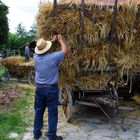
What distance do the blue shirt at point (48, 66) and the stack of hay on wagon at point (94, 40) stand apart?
99cm

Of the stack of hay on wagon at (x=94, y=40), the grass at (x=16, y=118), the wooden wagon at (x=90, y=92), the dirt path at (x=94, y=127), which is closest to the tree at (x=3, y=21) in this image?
the grass at (x=16, y=118)

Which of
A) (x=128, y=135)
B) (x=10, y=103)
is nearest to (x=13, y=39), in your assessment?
(x=10, y=103)

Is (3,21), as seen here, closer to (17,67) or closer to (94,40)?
(17,67)

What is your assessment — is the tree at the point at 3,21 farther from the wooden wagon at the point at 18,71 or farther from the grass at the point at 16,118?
the grass at the point at 16,118

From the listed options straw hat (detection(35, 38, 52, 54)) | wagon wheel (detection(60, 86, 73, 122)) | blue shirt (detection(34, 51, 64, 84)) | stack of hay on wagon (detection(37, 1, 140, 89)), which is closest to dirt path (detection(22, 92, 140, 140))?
wagon wheel (detection(60, 86, 73, 122))

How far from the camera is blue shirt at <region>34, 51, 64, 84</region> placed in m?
6.95

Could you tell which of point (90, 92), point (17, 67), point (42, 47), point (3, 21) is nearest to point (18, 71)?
point (17, 67)

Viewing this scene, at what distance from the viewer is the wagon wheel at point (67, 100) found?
831 cm

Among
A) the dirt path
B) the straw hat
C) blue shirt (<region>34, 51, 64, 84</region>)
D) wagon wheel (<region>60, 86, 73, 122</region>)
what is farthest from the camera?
wagon wheel (<region>60, 86, 73, 122</region>)

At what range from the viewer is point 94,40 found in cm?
793

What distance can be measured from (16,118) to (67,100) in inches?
47.1

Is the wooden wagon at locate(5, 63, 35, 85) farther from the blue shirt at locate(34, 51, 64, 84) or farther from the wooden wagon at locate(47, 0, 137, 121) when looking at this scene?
the blue shirt at locate(34, 51, 64, 84)

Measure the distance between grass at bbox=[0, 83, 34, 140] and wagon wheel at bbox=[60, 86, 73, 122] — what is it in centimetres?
Result: 86

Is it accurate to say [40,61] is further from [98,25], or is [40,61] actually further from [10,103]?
Answer: [10,103]
